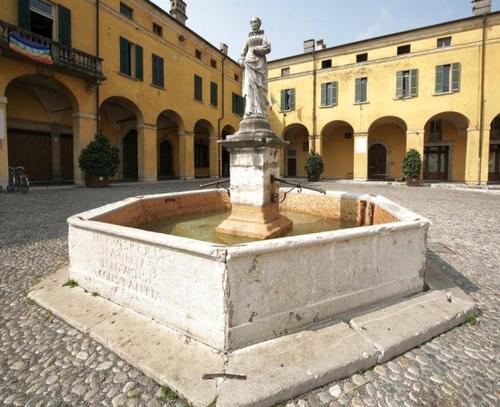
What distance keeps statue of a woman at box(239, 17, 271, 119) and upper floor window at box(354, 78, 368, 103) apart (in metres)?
18.2

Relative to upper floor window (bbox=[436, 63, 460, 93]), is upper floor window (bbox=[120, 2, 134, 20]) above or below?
above

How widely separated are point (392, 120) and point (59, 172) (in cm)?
2220

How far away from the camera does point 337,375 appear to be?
188 centimetres

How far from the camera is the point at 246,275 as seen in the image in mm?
2021

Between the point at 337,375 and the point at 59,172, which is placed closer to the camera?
the point at 337,375

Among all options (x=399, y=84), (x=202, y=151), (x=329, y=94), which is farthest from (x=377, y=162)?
(x=202, y=151)

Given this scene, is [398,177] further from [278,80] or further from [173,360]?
[173,360]

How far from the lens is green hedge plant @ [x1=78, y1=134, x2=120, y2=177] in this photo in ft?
44.0

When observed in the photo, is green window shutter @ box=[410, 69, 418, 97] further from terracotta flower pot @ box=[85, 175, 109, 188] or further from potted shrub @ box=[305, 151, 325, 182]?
terracotta flower pot @ box=[85, 175, 109, 188]

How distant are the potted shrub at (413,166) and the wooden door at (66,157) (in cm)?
2038

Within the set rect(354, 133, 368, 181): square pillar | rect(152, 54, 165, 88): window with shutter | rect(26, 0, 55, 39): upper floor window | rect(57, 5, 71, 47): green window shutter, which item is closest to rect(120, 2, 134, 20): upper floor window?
rect(152, 54, 165, 88): window with shutter

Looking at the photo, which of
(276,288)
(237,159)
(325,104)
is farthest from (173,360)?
(325,104)

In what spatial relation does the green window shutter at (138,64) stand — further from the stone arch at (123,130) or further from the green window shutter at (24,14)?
the green window shutter at (24,14)

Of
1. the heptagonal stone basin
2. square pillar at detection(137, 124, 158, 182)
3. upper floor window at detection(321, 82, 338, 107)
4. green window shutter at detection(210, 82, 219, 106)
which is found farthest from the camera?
green window shutter at detection(210, 82, 219, 106)
